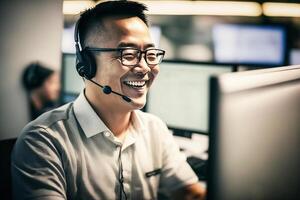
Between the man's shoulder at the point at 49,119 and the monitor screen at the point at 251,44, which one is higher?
the monitor screen at the point at 251,44

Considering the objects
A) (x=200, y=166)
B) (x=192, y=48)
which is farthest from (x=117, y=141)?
(x=192, y=48)

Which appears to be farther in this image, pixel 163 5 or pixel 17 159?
Answer: pixel 163 5

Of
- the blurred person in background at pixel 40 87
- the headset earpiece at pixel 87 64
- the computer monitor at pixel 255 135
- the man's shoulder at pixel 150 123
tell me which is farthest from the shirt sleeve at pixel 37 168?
the blurred person in background at pixel 40 87

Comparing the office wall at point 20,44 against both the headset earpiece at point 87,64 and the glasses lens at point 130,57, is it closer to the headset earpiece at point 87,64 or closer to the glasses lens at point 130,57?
the headset earpiece at point 87,64

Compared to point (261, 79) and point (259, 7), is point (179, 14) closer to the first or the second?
point (259, 7)

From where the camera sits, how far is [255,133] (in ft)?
2.21

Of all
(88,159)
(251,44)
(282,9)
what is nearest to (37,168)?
(88,159)

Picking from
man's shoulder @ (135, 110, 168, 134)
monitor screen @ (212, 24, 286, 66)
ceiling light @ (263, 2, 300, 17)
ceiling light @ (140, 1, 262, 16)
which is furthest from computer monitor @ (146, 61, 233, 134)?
ceiling light @ (263, 2, 300, 17)

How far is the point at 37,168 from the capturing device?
1.04 meters

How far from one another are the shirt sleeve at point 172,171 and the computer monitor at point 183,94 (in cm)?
58

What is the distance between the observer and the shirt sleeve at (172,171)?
1.32 m

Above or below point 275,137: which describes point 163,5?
above

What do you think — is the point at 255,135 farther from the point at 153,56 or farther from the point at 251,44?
the point at 251,44

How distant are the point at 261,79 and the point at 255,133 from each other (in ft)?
0.35
